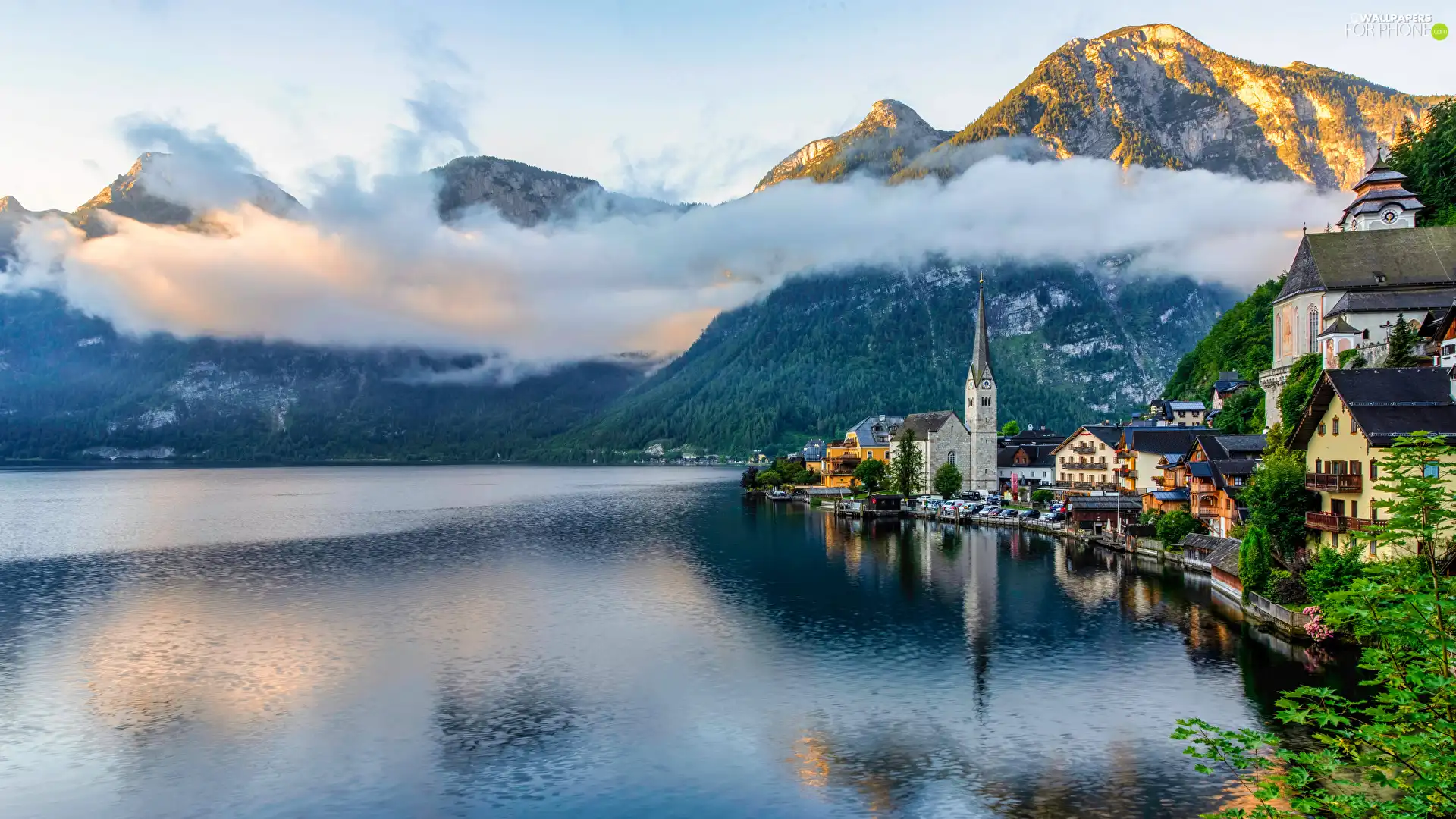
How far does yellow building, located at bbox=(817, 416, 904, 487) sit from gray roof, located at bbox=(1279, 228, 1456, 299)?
91612mm

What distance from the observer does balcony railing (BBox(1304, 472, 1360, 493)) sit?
5175 cm

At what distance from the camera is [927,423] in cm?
15762

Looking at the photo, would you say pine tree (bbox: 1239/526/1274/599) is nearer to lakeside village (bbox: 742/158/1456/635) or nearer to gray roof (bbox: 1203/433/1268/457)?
lakeside village (bbox: 742/158/1456/635)

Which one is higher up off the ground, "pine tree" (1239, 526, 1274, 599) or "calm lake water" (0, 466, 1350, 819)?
"pine tree" (1239, 526, 1274, 599)

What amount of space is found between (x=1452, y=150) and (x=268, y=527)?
496ft

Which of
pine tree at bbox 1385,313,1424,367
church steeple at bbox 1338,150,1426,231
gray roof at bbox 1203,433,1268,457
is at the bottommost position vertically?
gray roof at bbox 1203,433,1268,457

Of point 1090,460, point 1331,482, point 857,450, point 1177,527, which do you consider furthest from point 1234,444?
point 857,450

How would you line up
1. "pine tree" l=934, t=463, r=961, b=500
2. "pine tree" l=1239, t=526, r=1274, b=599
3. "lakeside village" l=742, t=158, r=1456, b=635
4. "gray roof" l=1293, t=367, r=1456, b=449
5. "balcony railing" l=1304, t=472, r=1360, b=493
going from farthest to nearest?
"pine tree" l=934, t=463, r=961, b=500, "pine tree" l=1239, t=526, r=1274, b=599, "balcony railing" l=1304, t=472, r=1360, b=493, "lakeside village" l=742, t=158, r=1456, b=635, "gray roof" l=1293, t=367, r=1456, b=449

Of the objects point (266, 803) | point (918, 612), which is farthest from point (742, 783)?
point (918, 612)

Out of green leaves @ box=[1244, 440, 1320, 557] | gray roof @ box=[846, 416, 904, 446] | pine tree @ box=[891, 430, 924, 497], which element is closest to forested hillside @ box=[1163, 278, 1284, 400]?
pine tree @ box=[891, 430, 924, 497]

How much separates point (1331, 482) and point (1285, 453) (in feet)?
25.7

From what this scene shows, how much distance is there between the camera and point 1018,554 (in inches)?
3644

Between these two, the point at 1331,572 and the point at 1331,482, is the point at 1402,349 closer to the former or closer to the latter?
the point at 1331,482

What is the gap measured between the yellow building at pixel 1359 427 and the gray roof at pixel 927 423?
9732 cm
